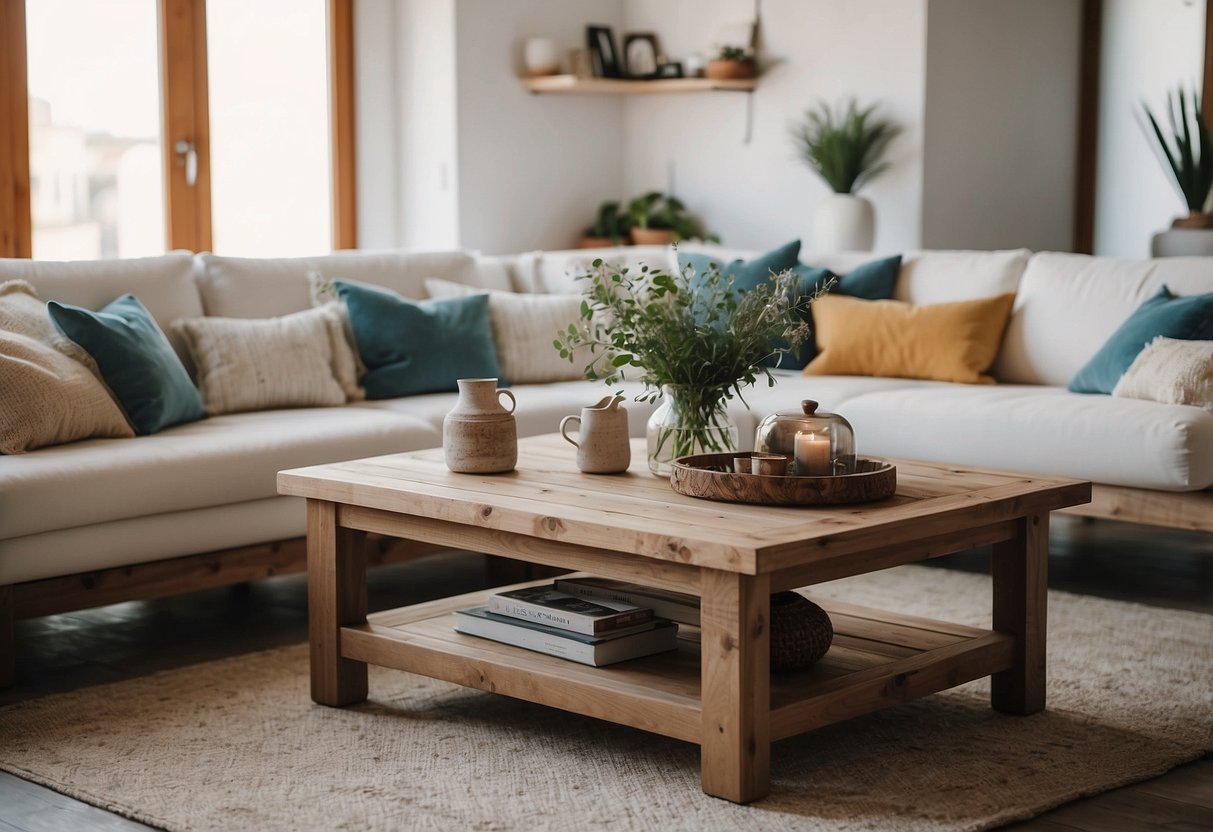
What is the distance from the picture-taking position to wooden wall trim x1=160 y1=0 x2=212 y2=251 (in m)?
5.58

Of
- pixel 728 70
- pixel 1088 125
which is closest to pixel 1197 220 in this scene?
pixel 1088 125

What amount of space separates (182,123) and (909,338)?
2.93m

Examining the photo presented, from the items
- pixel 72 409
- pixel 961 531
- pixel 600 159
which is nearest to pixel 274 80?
pixel 600 159

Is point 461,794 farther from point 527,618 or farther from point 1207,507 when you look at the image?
point 1207,507

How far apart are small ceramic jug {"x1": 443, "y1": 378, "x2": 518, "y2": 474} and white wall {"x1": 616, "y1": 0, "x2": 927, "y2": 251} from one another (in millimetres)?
3452

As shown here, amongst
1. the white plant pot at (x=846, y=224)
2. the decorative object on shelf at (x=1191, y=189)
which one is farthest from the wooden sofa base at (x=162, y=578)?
the decorative object on shelf at (x=1191, y=189)

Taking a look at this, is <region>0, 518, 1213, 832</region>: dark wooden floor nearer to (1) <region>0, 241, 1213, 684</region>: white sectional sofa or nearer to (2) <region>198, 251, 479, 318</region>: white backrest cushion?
(1) <region>0, 241, 1213, 684</region>: white sectional sofa

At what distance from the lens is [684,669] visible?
101 inches

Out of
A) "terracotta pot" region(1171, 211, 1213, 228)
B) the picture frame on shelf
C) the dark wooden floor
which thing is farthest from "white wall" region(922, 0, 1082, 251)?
the dark wooden floor

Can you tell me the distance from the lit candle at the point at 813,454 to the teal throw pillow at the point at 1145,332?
1.68m

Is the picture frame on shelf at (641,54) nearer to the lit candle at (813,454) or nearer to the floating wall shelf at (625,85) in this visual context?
the floating wall shelf at (625,85)

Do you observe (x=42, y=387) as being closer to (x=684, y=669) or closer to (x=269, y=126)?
(x=684, y=669)

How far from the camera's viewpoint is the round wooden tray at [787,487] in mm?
2473

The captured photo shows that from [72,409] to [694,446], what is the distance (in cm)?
148
